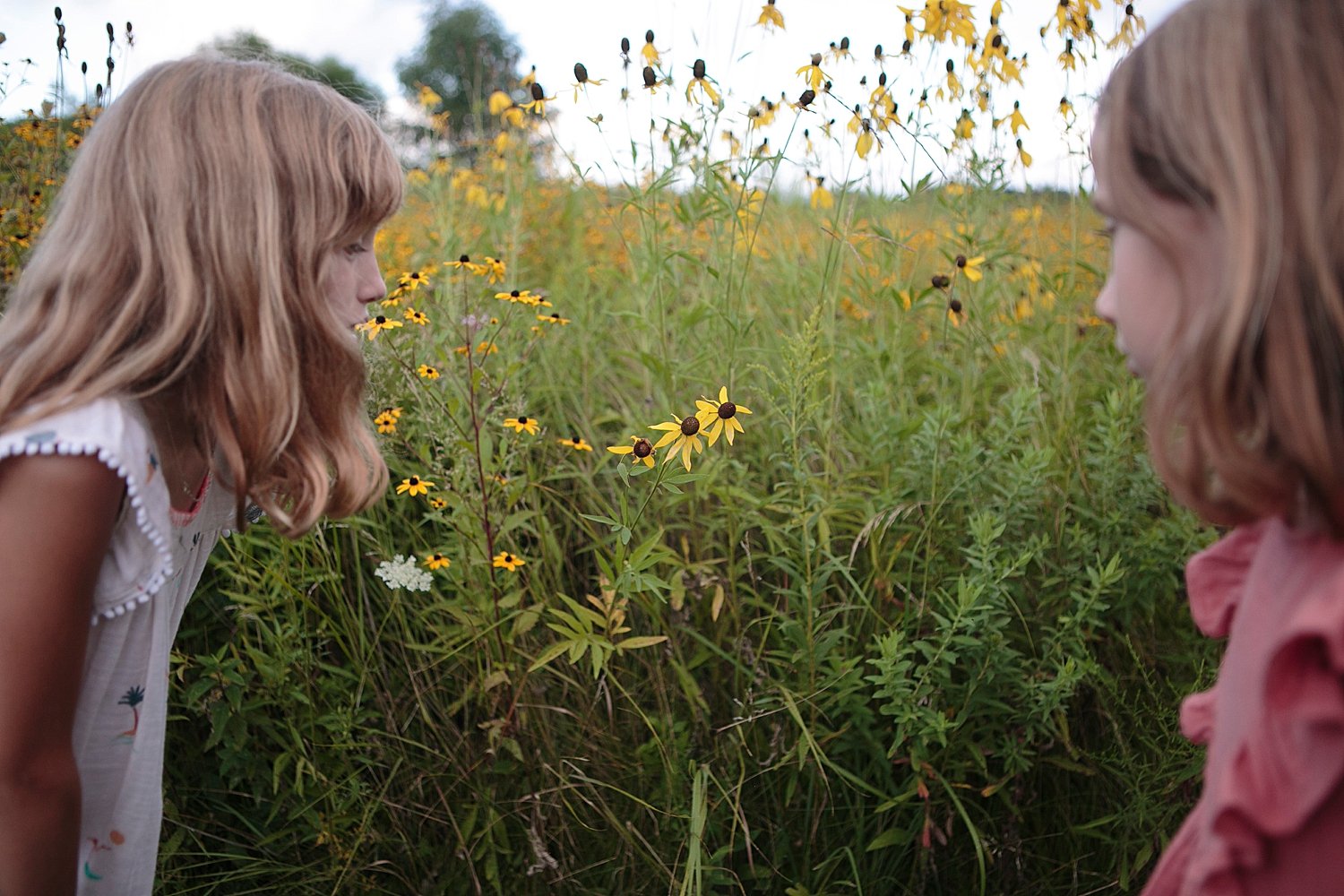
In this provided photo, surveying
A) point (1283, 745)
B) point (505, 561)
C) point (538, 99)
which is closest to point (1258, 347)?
point (1283, 745)

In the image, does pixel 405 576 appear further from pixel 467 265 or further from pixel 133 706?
pixel 467 265

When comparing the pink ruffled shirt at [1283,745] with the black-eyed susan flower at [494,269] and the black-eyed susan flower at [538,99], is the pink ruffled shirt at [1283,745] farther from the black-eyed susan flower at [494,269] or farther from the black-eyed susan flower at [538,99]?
the black-eyed susan flower at [538,99]

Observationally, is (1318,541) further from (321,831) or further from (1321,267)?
(321,831)

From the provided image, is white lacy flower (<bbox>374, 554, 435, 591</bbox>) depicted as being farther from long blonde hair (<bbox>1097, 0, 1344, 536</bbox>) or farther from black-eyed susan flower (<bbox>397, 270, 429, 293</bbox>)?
long blonde hair (<bbox>1097, 0, 1344, 536</bbox>)

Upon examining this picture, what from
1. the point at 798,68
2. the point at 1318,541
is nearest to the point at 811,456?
the point at 798,68

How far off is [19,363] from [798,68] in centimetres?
152

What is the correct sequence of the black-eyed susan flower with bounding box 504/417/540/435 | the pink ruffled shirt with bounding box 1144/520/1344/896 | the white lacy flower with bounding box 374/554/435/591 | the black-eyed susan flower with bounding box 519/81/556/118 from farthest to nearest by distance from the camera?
the black-eyed susan flower with bounding box 519/81/556/118 → the black-eyed susan flower with bounding box 504/417/540/435 → the white lacy flower with bounding box 374/554/435/591 → the pink ruffled shirt with bounding box 1144/520/1344/896

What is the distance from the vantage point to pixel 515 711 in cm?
171

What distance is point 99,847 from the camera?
49.5 inches

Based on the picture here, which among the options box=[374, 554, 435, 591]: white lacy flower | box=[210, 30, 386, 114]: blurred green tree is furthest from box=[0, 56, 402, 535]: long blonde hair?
box=[374, 554, 435, 591]: white lacy flower

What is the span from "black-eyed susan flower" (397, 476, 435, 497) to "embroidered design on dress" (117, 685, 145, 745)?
0.53 meters

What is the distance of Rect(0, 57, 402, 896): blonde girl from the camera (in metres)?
0.98

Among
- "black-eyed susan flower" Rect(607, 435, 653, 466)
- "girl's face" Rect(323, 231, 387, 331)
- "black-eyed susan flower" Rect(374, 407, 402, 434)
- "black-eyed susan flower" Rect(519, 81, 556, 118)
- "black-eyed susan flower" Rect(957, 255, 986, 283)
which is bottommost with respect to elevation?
"black-eyed susan flower" Rect(374, 407, 402, 434)

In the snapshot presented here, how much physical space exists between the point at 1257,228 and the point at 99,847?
4.66 ft
